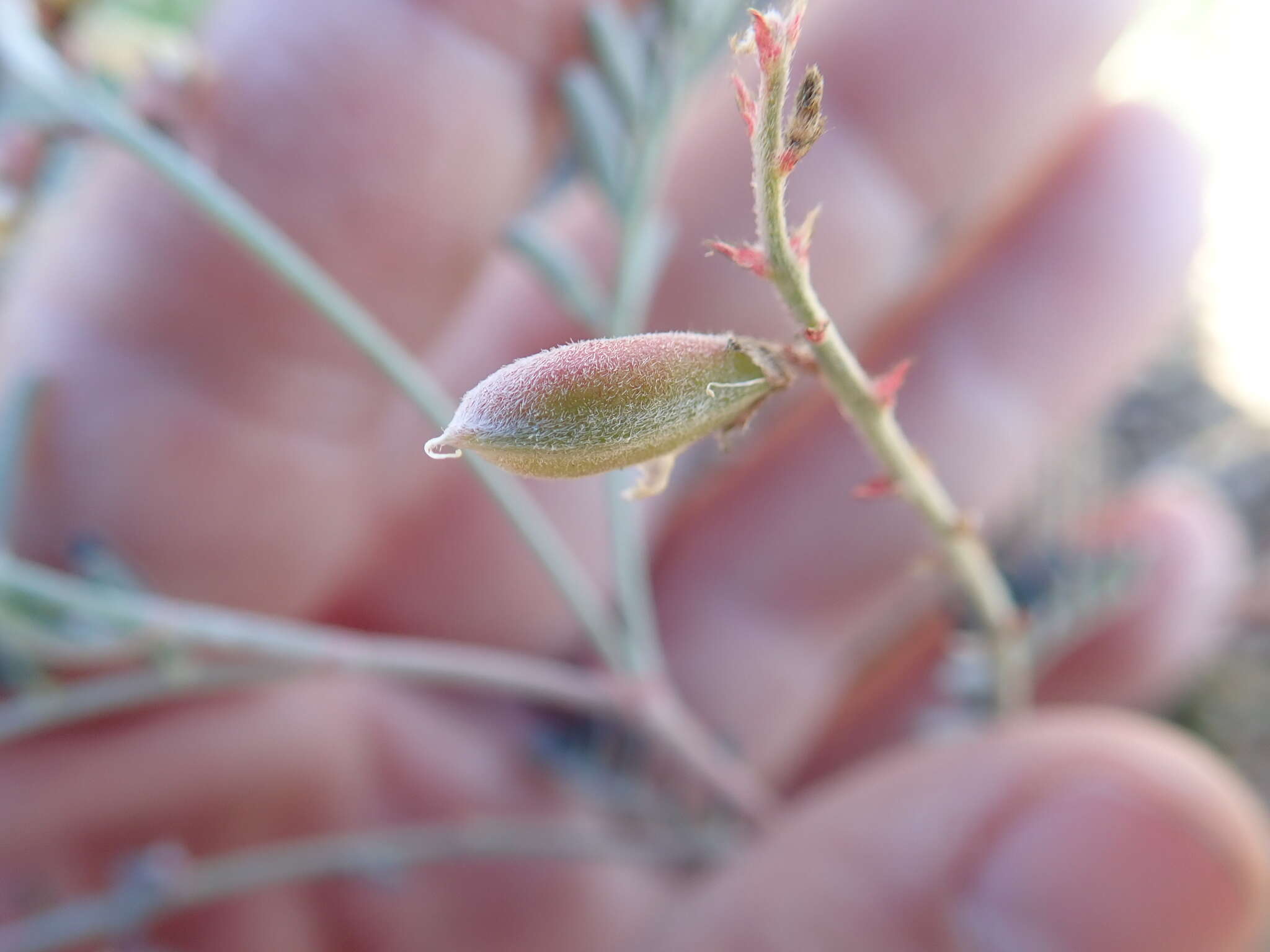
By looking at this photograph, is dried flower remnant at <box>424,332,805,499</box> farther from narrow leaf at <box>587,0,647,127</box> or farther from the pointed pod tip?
narrow leaf at <box>587,0,647,127</box>

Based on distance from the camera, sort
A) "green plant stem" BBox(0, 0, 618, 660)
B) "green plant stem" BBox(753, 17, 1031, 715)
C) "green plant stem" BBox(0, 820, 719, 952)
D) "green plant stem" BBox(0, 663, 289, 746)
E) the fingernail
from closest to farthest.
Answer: "green plant stem" BBox(753, 17, 1031, 715) < "green plant stem" BBox(0, 0, 618, 660) < "green plant stem" BBox(0, 663, 289, 746) < the fingernail < "green plant stem" BBox(0, 820, 719, 952)

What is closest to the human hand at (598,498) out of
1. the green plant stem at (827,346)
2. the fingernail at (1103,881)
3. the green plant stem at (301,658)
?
the fingernail at (1103,881)

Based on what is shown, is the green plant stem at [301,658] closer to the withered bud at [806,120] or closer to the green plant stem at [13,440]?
the green plant stem at [13,440]

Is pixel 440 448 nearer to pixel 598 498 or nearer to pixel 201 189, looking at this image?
pixel 201 189

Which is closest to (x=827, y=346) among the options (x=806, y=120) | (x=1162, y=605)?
(x=806, y=120)

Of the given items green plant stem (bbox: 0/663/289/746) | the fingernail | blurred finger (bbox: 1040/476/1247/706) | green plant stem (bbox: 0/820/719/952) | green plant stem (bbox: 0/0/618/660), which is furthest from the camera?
blurred finger (bbox: 1040/476/1247/706)

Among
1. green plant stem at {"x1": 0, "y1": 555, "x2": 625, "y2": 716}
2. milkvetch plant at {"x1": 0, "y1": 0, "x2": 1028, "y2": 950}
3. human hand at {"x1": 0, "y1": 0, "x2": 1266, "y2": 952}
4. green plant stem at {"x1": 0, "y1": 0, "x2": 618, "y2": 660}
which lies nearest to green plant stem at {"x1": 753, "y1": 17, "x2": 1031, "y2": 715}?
Result: milkvetch plant at {"x1": 0, "y1": 0, "x2": 1028, "y2": 950}

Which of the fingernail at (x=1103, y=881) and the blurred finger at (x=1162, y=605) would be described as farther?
the blurred finger at (x=1162, y=605)
